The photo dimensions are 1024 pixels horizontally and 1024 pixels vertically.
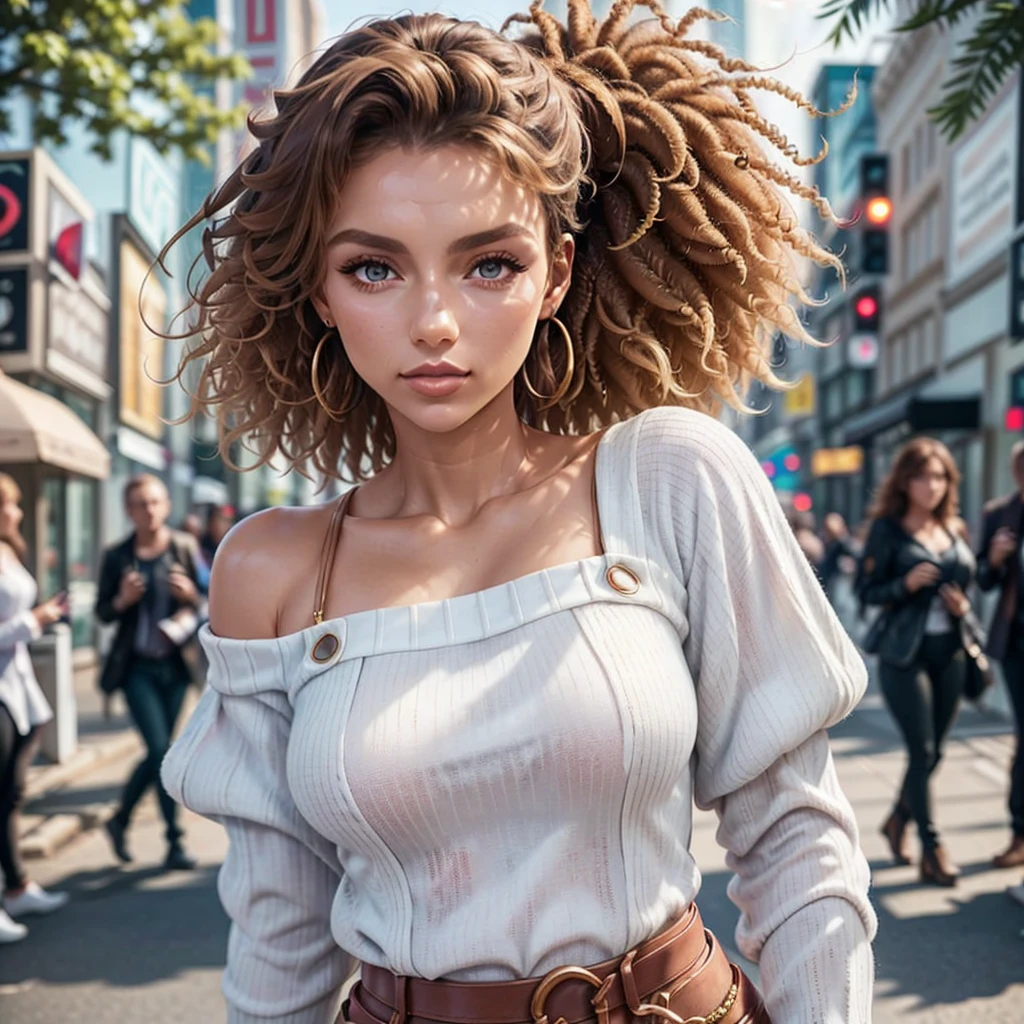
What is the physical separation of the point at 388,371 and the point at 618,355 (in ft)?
1.40

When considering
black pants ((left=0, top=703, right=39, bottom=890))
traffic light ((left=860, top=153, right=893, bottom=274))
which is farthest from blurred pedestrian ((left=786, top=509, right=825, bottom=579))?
black pants ((left=0, top=703, right=39, bottom=890))

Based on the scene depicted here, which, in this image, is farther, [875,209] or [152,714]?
[875,209]

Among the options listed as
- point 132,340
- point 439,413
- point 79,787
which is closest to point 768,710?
point 439,413

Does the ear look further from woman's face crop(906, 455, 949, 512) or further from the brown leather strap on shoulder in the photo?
woman's face crop(906, 455, 949, 512)

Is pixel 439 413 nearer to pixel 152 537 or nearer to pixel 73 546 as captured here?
pixel 152 537

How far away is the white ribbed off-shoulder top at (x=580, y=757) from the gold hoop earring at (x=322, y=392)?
386 mm

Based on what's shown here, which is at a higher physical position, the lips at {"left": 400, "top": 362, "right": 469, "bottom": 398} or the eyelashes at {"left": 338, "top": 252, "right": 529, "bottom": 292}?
the eyelashes at {"left": 338, "top": 252, "right": 529, "bottom": 292}

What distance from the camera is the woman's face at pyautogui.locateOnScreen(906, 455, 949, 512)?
604 cm

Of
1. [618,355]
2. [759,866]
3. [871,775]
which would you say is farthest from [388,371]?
[871,775]

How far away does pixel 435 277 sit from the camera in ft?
5.03

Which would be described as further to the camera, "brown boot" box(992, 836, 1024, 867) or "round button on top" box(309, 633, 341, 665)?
"brown boot" box(992, 836, 1024, 867)

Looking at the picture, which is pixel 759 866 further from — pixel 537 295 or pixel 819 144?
pixel 819 144

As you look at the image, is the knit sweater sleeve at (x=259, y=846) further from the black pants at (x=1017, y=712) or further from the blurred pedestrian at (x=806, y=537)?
the blurred pedestrian at (x=806, y=537)

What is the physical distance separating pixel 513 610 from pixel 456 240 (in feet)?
1.50
